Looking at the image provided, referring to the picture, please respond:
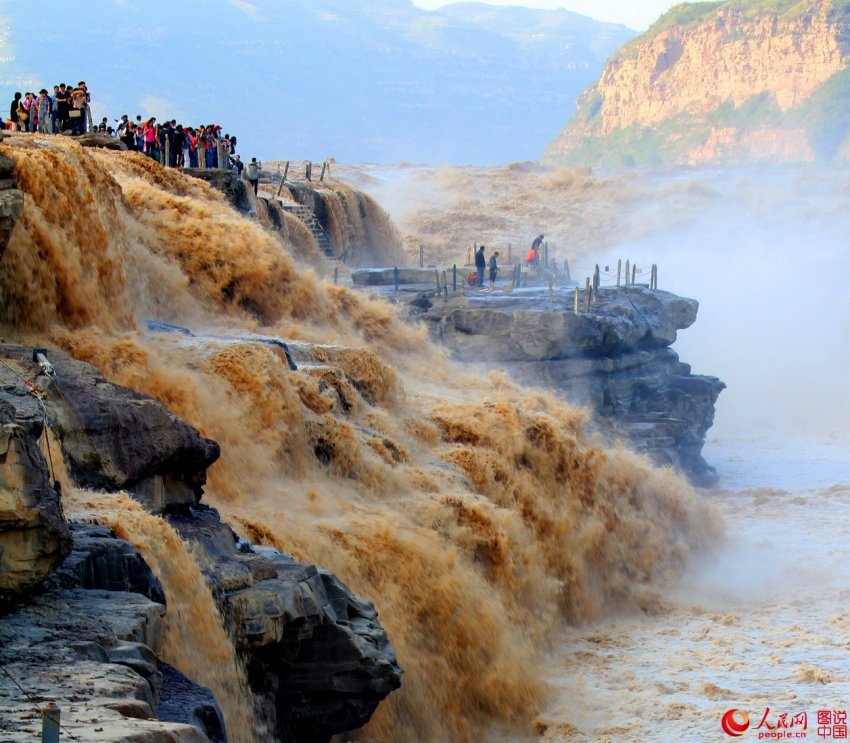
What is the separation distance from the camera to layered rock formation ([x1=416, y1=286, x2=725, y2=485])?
2581 centimetres

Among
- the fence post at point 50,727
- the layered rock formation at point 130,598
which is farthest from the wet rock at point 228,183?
the fence post at point 50,727

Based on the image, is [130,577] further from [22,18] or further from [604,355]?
[22,18]

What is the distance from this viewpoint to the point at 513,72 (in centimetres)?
17375

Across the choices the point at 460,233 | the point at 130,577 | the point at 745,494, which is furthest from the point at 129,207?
the point at 460,233

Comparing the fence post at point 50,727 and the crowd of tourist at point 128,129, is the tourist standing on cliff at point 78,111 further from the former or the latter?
the fence post at point 50,727

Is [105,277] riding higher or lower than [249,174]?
lower

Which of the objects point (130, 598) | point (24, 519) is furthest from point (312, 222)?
point (24, 519)

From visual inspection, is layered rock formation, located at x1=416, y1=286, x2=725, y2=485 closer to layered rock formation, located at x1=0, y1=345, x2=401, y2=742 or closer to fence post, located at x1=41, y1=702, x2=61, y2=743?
layered rock formation, located at x1=0, y1=345, x2=401, y2=742

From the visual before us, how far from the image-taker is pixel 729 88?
100 metres

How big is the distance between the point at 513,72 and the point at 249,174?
151m

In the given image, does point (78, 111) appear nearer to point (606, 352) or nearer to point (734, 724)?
point (606, 352)

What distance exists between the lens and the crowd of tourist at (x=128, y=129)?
2105 centimetres

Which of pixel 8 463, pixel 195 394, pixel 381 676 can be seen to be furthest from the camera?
pixel 195 394

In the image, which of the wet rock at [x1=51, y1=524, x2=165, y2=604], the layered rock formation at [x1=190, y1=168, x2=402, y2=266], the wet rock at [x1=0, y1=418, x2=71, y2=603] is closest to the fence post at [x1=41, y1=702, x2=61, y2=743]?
the wet rock at [x1=0, y1=418, x2=71, y2=603]
